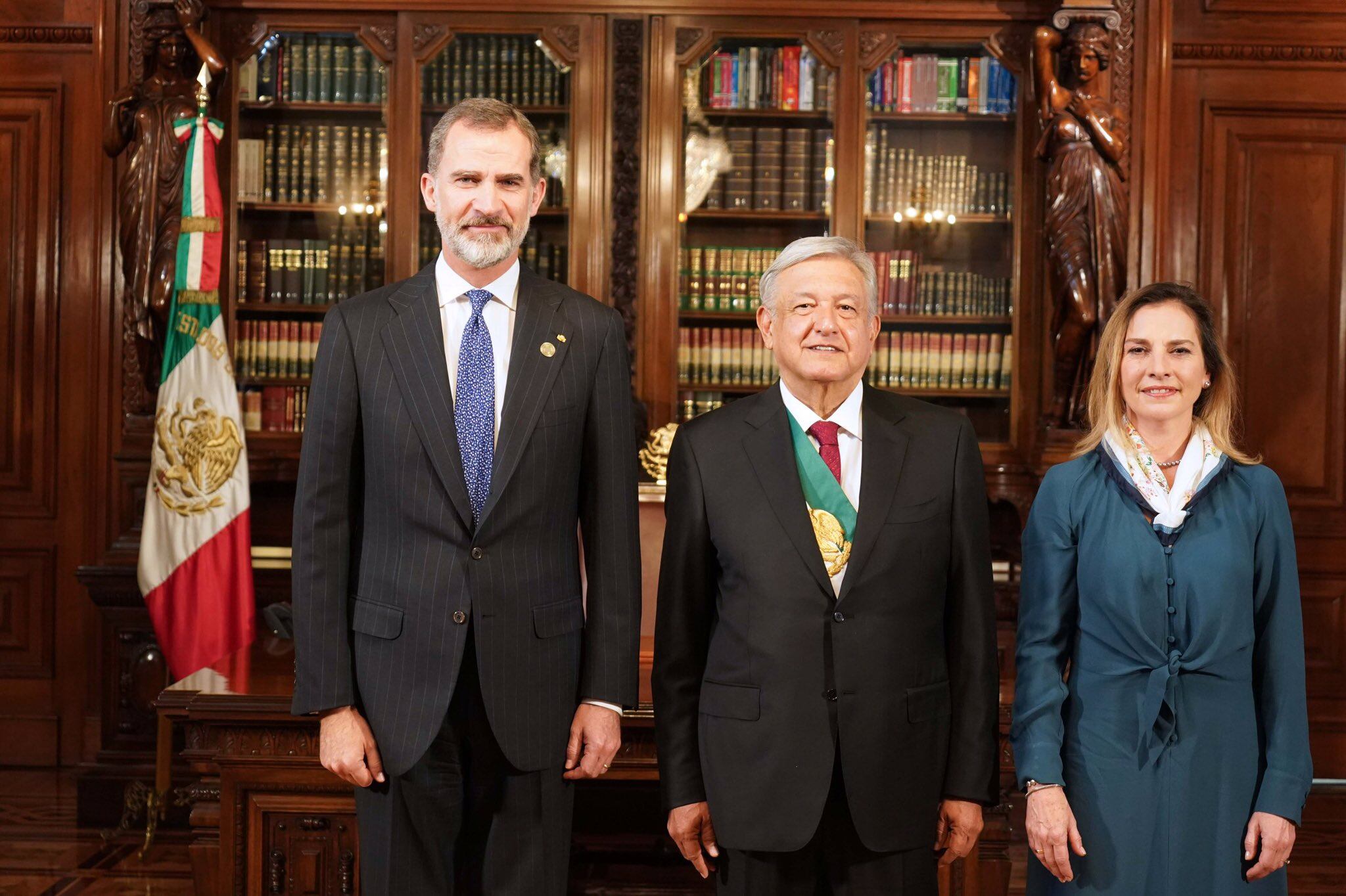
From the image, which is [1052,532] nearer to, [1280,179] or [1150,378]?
[1150,378]

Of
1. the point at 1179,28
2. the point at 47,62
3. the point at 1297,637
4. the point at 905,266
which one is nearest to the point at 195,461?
the point at 47,62

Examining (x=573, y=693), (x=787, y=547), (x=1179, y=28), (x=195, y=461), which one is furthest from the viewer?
(x=1179, y=28)

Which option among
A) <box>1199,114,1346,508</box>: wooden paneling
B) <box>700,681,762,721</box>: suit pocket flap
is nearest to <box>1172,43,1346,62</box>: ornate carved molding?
<box>1199,114,1346,508</box>: wooden paneling

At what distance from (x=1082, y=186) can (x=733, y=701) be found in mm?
3187

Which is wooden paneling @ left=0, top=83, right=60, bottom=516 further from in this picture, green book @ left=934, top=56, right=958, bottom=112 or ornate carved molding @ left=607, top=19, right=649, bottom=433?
green book @ left=934, top=56, right=958, bottom=112

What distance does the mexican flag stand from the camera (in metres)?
4.21

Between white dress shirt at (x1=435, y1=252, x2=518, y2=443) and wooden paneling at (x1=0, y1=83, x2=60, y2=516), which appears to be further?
wooden paneling at (x1=0, y1=83, x2=60, y2=516)

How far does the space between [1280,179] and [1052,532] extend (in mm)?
3492

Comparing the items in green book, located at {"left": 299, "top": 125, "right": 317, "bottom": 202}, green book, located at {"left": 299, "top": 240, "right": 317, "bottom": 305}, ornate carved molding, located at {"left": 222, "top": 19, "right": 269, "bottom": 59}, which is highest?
ornate carved molding, located at {"left": 222, "top": 19, "right": 269, "bottom": 59}

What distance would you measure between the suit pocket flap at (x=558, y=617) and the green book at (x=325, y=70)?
3.39m

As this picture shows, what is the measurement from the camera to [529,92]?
15.6 ft

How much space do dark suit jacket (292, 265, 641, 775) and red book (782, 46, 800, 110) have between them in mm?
3077

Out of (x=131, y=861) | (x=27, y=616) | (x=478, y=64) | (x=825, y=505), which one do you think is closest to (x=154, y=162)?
(x=478, y=64)

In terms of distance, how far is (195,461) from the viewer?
4316mm
